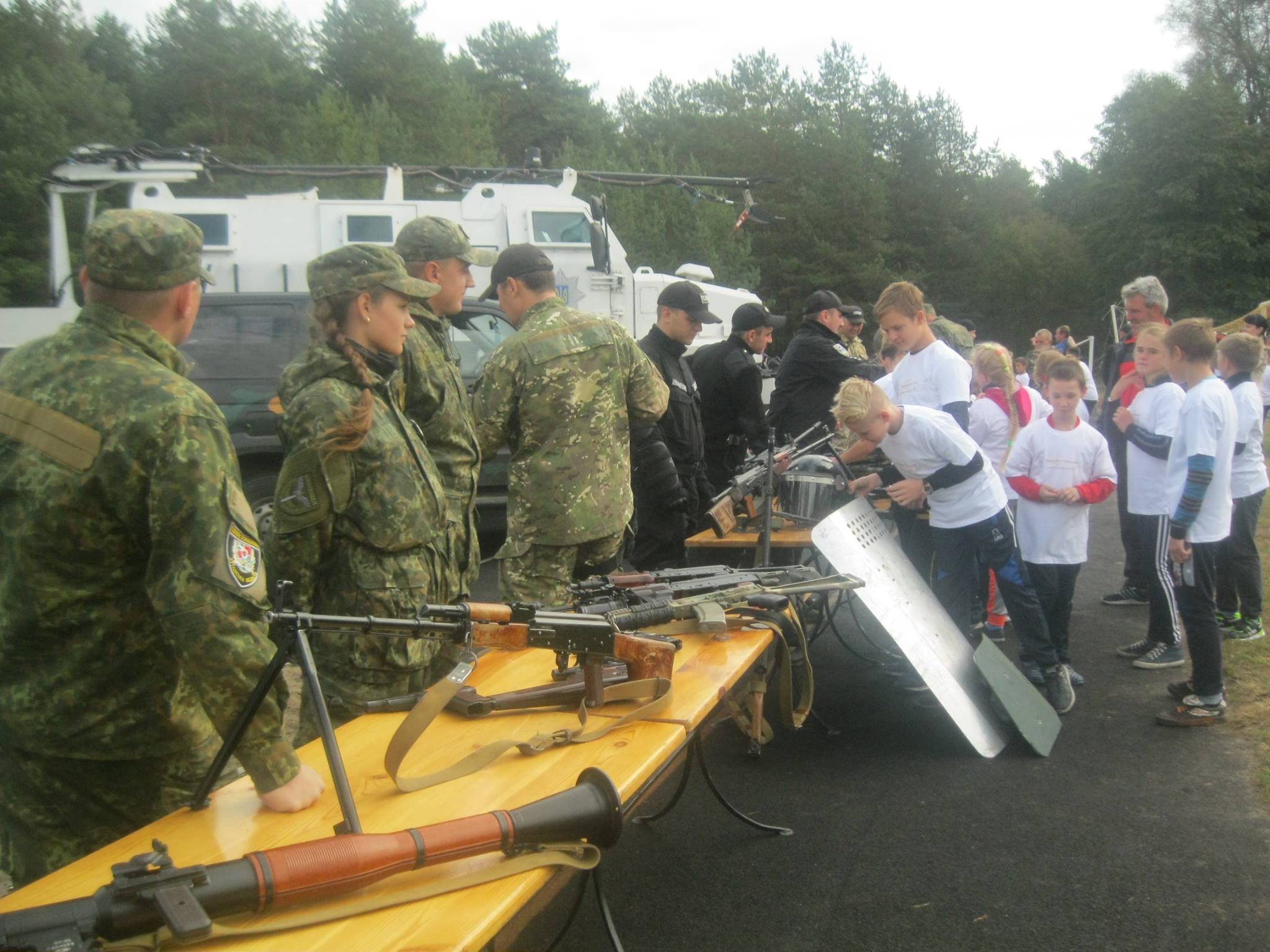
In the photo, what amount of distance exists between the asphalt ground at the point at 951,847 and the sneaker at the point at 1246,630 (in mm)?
1145

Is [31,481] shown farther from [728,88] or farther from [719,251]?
[728,88]

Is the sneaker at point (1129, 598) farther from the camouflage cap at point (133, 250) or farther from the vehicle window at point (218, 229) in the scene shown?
the vehicle window at point (218, 229)

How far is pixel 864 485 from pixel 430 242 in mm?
2464

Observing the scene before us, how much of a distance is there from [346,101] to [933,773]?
3184 centimetres

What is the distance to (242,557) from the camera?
1987mm

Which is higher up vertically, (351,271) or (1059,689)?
(351,271)

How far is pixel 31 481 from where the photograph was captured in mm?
1970

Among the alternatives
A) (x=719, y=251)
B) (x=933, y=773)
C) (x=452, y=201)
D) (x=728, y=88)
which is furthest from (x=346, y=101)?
(x=933, y=773)

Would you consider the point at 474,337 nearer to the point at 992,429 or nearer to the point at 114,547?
the point at 992,429

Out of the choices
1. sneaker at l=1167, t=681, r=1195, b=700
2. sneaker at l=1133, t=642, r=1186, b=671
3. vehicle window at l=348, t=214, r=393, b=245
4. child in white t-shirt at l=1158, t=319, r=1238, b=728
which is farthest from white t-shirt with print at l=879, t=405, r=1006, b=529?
vehicle window at l=348, t=214, r=393, b=245

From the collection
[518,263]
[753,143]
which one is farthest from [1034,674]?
[753,143]

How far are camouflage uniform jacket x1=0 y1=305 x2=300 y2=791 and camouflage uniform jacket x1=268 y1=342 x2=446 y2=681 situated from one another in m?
0.66

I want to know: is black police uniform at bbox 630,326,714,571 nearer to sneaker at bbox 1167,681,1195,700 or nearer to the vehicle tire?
sneaker at bbox 1167,681,1195,700

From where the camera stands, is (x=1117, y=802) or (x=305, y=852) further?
(x=1117, y=802)
